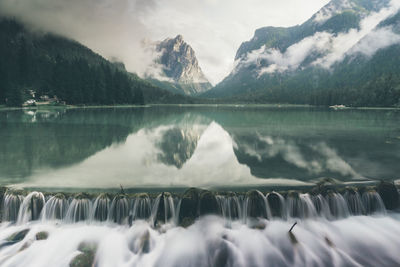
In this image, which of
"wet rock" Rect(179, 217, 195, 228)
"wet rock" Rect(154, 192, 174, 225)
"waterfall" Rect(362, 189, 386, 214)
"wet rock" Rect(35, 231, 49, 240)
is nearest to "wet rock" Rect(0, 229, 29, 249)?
"wet rock" Rect(35, 231, 49, 240)

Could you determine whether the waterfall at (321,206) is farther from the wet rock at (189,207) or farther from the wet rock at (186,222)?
the wet rock at (186,222)

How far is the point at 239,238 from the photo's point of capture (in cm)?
1158

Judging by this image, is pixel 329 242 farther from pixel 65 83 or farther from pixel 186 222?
pixel 65 83

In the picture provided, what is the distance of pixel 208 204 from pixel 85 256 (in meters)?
6.37

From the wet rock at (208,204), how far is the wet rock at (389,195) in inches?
398

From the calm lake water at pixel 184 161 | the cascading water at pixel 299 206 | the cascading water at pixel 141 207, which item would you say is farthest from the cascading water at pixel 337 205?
the cascading water at pixel 141 207

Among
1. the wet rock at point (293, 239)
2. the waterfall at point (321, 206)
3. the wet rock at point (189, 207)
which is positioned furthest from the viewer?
the waterfall at point (321, 206)

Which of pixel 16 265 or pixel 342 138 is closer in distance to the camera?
pixel 16 265

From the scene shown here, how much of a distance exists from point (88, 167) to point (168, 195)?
956cm

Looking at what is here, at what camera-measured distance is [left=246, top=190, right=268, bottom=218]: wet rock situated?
43.3ft

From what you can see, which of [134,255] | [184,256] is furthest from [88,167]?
[184,256]

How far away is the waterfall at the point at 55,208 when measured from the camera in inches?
515

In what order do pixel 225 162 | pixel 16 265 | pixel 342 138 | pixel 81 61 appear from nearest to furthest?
pixel 16 265 < pixel 225 162 < pixel 342 138 < pixel 81 61

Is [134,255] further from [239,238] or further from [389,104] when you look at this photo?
[389,104]
